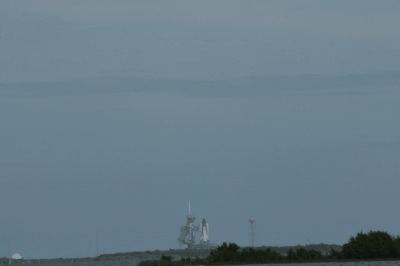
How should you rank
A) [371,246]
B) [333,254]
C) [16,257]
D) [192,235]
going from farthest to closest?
[192,235]
[16,257]
[333,254]
[371,246]

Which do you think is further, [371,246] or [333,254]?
[333,254]

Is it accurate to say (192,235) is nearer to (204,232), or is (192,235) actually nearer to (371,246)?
(204,232)

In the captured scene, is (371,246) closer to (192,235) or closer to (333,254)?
(333,254)

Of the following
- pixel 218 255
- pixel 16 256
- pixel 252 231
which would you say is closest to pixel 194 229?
pixel 252 231

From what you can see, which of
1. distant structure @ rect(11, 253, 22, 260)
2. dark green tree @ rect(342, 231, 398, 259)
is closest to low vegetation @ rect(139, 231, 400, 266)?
dark green tree @ rect(342, 231, 398, 259)

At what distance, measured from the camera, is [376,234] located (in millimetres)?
42344

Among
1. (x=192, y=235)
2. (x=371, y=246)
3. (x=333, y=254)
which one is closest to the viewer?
(x=371, y=246)

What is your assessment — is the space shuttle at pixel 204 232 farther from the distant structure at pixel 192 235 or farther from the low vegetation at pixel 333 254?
the low vegetation at pixel 333 254

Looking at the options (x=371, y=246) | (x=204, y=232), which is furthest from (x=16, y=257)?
(x=371, y=246)

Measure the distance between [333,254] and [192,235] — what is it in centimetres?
7236

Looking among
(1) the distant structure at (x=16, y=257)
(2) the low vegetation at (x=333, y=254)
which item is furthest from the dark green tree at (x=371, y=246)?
(1) the distant structure at (x=16, y=257)

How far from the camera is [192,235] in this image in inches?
4515

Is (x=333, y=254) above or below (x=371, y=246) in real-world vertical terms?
below

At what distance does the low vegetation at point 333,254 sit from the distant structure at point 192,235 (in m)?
65.9
